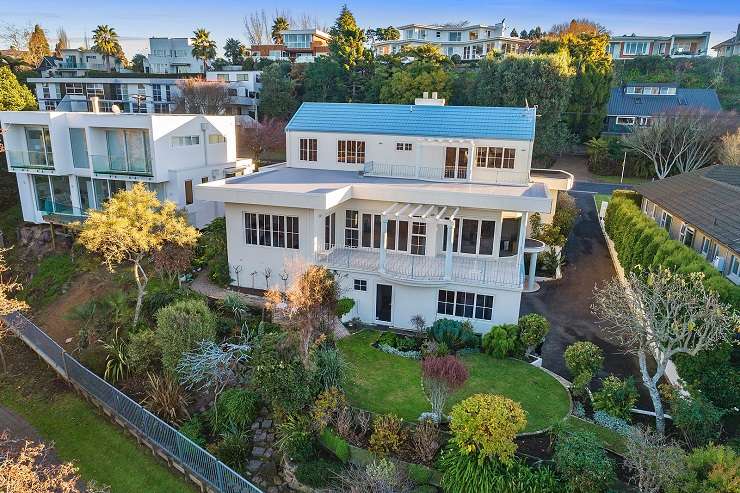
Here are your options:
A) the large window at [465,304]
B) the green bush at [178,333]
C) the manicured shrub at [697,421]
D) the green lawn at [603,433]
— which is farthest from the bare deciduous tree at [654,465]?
the green bush at [178,333]

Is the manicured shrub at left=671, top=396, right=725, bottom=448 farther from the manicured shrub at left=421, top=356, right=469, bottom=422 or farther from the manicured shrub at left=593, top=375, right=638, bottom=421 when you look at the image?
the manicured shrub at left=421, top=356, right=469, bottom=422

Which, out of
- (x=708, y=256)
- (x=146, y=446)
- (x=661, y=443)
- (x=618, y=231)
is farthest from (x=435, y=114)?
(x=146, y=446)

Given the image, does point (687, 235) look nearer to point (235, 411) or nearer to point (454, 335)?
point (454, 335)

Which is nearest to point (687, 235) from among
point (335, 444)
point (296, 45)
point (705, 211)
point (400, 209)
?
point (705, 211)

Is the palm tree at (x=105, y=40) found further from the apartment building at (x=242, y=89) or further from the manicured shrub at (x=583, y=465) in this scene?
the manicured shrub at (x=583, y=465)

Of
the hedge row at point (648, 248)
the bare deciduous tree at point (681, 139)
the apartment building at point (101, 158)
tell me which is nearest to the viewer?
the hedge row at point (648, 248)

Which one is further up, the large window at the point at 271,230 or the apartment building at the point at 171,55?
the apartment building at the point at 171,55
